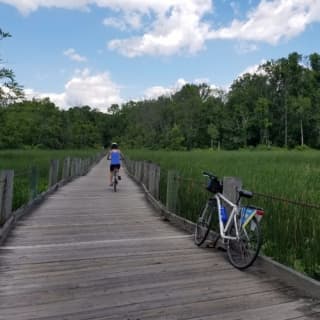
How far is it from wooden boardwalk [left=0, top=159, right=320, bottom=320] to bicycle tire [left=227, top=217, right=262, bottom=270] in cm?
10

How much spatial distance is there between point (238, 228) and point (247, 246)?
24 cm

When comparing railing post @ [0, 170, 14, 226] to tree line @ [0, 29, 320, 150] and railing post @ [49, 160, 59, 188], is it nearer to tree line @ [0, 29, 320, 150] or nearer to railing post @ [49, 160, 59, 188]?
railing post @ [49, 160, 59, 188]

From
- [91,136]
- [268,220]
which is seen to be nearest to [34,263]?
[268,220]

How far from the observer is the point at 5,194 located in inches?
273

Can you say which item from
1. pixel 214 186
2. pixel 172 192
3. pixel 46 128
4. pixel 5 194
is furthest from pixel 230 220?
pixel 46 128

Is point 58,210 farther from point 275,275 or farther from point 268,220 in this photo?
point 275,275

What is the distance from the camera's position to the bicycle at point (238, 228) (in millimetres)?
4664

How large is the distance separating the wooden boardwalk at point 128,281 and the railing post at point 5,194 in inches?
12.5

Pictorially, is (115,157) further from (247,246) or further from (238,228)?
(247,246)

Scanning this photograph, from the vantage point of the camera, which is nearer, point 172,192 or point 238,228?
point 238,228

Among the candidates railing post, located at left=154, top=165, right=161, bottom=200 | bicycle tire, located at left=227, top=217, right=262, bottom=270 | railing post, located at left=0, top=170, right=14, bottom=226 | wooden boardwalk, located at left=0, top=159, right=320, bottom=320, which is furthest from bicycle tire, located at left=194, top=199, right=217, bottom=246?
railing post, located at left=154, top=165, right=161, bottom=200

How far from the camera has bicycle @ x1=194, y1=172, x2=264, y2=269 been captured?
466cm

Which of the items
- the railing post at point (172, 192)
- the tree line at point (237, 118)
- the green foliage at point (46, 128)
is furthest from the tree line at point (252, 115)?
the railing post at point (172, 192)

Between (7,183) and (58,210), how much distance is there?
8.63ft
